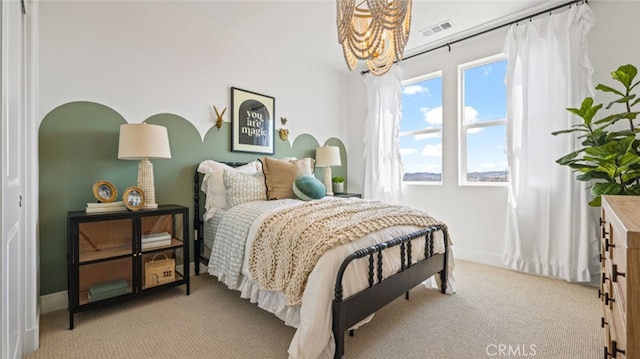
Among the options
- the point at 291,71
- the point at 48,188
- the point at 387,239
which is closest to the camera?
the point at 387,239

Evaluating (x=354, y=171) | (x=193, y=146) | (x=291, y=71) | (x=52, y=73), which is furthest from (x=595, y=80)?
(x=52, y=73)

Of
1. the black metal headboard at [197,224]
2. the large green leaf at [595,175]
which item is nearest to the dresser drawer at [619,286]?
the large green leaf at [595,175]

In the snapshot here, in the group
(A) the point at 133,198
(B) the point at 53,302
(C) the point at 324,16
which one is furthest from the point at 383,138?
(B) the point at 53,302

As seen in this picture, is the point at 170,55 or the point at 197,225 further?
the point at 197,225

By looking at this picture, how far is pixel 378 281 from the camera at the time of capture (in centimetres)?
168

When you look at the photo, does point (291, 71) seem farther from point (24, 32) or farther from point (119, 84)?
point (24, 32)

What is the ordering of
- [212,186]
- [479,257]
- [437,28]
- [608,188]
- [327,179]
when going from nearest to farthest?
[608,188], [212,186], [437,28], [479,257], [327,179]

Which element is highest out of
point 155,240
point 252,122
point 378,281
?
point 252,122

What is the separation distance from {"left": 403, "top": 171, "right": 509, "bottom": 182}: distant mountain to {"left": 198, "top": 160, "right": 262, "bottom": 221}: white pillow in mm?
2508

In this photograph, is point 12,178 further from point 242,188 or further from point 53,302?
point 242,188

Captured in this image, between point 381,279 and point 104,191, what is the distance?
2.18 m

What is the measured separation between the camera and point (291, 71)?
3820mm

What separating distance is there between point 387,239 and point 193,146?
2.18 meters

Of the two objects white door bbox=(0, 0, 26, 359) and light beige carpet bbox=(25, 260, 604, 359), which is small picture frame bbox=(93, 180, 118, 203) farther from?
light beige carpet bbox=(25, 260, 604, 359)
